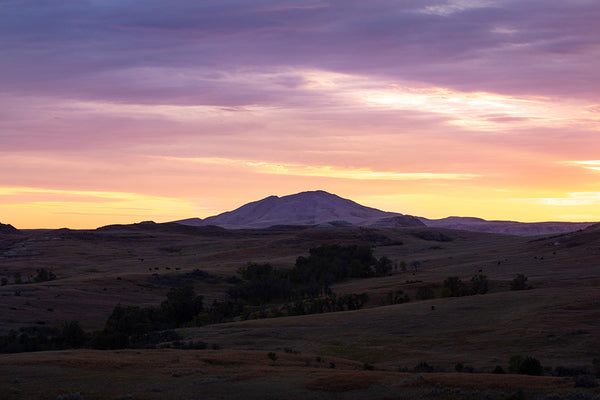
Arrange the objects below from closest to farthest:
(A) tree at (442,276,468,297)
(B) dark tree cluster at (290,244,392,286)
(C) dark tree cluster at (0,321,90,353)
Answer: (C) dark tree cluster at (0,321,90,353)
(A) tree at (442,276,468,297)
(B) dark tree cluster at (290,244,392,286)

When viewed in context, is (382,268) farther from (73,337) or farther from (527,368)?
(527,368)

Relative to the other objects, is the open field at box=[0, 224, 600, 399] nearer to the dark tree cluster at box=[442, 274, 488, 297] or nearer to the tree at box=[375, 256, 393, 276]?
the tree at box=[375, 256, 393, 276]

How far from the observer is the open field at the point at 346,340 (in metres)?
24.2

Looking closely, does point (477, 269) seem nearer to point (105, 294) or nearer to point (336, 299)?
point (336, 299)

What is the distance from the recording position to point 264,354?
3472 centimetres

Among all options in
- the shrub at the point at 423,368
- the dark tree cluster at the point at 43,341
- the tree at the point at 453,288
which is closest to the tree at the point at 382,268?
the tree at the point at 453,288

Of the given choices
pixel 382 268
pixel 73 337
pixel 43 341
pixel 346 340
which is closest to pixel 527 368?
pixel 346 340

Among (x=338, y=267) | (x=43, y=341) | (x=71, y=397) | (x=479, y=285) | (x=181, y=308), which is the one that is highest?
(x=338, y=267)

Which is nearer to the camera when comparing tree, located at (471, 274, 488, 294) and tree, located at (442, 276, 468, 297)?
tree, located at (442, 276, 468, 297)

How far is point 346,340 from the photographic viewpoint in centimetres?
4394

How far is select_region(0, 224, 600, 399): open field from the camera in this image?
79.4 ft

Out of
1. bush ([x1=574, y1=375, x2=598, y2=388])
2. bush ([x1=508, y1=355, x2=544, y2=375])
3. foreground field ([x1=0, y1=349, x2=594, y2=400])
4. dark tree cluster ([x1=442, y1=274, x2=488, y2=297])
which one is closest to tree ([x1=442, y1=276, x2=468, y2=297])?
dark tree cluster ([x1=442, y1=274, x2=488, y2=297])

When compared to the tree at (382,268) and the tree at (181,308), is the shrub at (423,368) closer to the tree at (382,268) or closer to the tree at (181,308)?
the tree at (181,308)

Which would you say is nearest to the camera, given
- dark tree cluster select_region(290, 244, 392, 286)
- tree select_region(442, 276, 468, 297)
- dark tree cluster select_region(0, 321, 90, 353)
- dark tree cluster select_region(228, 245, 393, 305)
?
dark tree cluster select_region(0, 321, 90, 353)
